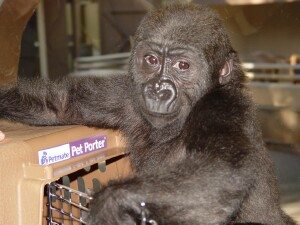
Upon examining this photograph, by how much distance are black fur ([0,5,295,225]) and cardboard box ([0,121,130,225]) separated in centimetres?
16

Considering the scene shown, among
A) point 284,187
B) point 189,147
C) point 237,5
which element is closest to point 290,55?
point 237,5

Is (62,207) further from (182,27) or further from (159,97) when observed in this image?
(182,27)

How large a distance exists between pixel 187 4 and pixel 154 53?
0.80 ft

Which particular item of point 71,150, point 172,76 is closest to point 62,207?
point 71,150

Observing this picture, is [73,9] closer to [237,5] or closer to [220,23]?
[237,5]

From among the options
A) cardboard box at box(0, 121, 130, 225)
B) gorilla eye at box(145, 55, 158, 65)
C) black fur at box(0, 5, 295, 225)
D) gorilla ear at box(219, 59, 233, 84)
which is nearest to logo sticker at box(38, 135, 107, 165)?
cardboard box at box(0, 121, 130, 225)

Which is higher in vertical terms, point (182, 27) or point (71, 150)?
point (182, 27)

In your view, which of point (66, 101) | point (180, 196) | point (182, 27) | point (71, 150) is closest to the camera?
point (180, 196)

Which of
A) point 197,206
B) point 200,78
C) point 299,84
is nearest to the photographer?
point 197,206

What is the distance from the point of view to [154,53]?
1928mm

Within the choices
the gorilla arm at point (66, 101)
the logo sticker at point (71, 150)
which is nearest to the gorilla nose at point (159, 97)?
the logo sticker at point (71, 150)

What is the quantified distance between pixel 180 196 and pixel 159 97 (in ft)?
1.39

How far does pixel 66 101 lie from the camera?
2.25 meters

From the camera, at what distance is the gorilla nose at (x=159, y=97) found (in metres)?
1.80
